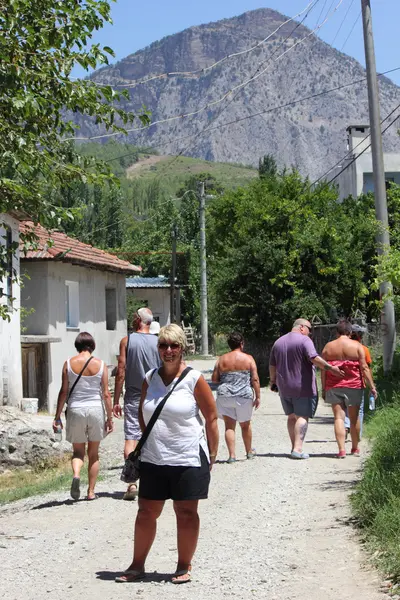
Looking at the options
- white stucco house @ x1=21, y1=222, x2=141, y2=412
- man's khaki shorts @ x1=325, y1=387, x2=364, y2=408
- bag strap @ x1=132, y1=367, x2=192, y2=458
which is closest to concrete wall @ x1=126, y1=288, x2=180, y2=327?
white stucco house @ x1=21, y1=222, x2=141, y2=412

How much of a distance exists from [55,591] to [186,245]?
5972 cm

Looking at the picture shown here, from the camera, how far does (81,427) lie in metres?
10.1

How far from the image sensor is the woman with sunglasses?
6414mm

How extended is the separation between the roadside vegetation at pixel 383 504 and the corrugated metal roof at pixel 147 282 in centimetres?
4830

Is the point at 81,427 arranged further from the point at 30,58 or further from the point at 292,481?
the point at 30,58

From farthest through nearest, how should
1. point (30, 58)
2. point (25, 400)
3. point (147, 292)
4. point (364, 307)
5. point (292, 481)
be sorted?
point (147, 292)
point (364, 307)
point (25, 400)
point (292, 481)
point (30, 58)

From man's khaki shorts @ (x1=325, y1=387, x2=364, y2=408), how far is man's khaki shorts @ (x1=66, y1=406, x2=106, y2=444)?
12.6 feet

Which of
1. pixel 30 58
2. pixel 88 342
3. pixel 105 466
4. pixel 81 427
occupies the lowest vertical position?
pixel 105 466

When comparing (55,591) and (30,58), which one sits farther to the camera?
(30,58)

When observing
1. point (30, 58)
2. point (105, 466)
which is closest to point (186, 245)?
point (105, 466)

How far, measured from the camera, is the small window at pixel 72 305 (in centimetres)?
2716

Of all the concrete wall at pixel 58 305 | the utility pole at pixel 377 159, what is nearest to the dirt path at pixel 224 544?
the utility pole at pixel 377 159

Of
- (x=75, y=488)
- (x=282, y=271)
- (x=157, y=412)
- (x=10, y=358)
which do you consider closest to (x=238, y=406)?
(x=75, y=488)

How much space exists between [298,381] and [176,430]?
6.24 meters
